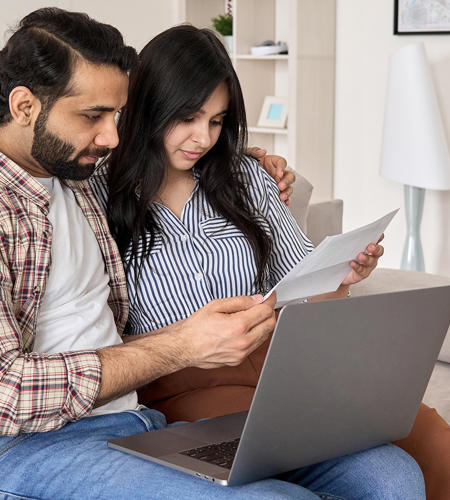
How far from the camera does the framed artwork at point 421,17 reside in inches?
137

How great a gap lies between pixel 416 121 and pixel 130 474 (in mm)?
2504

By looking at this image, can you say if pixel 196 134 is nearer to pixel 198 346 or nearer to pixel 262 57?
pixel 198 346

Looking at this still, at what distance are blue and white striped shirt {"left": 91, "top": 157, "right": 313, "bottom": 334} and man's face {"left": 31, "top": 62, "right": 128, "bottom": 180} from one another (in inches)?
10.7

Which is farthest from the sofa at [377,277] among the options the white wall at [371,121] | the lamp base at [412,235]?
the white wall at [371,121]

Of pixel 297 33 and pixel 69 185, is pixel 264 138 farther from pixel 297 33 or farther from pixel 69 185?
pixel 69 185

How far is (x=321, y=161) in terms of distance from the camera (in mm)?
3916

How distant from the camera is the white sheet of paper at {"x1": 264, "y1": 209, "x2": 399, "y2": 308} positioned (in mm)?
1260

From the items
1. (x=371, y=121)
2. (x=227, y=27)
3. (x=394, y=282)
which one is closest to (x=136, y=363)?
(x=394, y=282)

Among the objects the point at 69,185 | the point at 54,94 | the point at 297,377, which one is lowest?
the point at 297,377

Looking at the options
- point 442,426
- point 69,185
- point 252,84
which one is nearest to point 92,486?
point 69,185

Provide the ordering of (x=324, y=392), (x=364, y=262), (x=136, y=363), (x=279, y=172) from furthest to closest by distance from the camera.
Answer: (x=279, y=172) → (x=364, y=262) → (x=136, y=363) → (x=324, y=392)

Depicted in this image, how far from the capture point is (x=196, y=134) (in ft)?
5.26

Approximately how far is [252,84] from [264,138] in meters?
0.30

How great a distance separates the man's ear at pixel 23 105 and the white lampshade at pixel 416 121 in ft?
7.61
